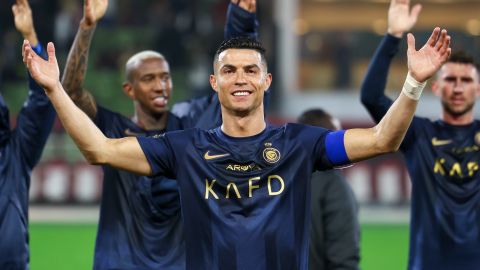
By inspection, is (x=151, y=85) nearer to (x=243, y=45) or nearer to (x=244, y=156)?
(x=243, y=45)

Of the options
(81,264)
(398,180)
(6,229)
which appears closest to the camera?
(6,229)

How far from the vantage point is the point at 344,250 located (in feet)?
23.9

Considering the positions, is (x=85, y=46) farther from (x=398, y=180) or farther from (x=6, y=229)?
(x=398, y=180)

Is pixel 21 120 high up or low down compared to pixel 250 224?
up

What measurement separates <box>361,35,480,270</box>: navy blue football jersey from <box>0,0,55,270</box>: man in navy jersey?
7.62 feet

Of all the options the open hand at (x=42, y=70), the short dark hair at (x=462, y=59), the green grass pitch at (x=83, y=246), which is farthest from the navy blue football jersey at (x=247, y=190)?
the green grass pitch at (x=83, y=246)

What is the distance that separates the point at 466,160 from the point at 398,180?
1077cm

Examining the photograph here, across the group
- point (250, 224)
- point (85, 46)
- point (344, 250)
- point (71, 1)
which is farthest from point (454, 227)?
point (71, 1)

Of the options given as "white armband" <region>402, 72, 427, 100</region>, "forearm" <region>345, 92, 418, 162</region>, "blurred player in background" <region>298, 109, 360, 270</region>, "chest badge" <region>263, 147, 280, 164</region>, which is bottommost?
"blurred player in background" <region>298, 109, 360, 270</region>

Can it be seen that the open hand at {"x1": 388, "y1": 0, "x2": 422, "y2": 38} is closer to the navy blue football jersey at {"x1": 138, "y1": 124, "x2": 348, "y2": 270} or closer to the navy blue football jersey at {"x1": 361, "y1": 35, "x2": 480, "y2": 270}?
the navy blue football jersey at {"x1": 361, "y1": 35, "x2": 480, "y2": 270}

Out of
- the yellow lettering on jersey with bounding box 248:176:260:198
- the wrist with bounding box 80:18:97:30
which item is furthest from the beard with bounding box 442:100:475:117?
A: the wrist with bounding box 80:18:97:30

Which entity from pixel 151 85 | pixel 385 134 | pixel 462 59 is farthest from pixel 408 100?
pixel 151 85

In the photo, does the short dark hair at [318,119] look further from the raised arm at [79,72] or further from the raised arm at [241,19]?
the raised arm at [79,72]

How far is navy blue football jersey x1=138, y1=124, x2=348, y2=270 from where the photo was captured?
5.53 meters
